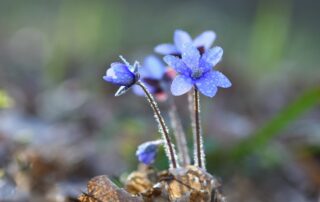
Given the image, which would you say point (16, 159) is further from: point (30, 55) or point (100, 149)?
point (30, 55)

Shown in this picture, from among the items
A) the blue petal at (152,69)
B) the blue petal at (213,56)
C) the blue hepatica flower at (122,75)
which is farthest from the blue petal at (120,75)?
the blue petal at (152,69)

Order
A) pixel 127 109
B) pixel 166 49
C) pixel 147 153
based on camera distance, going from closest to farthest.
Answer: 1. pixel 147 153
2. pixel 166 49
3. pixel 127 109

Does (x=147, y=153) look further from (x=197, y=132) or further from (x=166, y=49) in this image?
(x=166, y=49)

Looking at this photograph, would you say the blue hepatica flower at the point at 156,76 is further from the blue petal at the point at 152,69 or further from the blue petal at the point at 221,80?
the blue petal at the point at 221,80

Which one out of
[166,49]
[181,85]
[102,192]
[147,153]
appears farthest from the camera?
[166,49]

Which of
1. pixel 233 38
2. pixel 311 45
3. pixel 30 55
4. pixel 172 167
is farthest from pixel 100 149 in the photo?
pixel 233 38

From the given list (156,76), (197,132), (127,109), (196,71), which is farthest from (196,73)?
(127,109)
